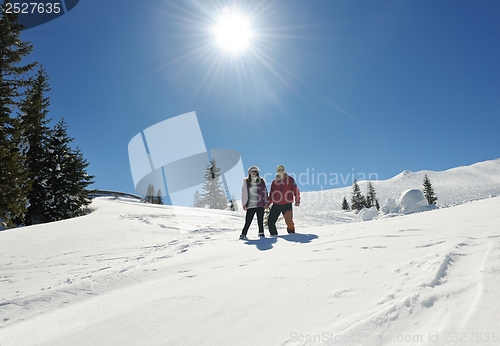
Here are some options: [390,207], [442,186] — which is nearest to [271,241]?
[390,207]

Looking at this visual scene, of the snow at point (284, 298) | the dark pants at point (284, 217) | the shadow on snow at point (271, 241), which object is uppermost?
the dark pants at point (284, 217)

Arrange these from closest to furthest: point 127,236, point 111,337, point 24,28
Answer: point 111,337 < point 127,236 < point 24,28

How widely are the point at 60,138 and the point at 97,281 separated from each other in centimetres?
2230

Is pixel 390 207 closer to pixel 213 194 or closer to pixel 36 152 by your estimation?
pixel 213 194

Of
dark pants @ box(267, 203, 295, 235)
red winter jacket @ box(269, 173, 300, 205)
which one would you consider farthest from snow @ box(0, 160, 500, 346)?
red winter jacket @ box(269, 173, 300, 205)

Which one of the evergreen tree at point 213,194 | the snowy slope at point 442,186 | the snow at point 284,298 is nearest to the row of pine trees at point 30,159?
the snow at point 284,298

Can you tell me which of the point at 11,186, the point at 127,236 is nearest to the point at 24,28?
the point at 11,186

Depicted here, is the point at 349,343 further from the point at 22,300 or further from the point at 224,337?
the point at 22,300

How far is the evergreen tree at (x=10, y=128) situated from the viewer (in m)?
12.4

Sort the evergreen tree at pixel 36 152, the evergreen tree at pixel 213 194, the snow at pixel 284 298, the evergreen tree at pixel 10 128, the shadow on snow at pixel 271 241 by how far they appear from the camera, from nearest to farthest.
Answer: the snow at pixel 284 298 → the shadow on snow at pixel 271 241 → the evergreen tree at pixel 10 128 → the evergreen tree at pixel 36 152 → the evergreen tree at pixel 213 194

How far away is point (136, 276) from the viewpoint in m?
3.76

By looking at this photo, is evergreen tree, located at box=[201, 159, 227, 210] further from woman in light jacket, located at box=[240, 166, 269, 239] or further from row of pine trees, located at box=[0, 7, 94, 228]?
woman in light jacket, located at box=[240, 166, 269, 239]

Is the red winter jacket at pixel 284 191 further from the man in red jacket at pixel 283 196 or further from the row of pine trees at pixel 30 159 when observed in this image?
the row of pine trees at pixel 30 159

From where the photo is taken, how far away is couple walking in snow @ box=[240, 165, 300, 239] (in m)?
6.71
